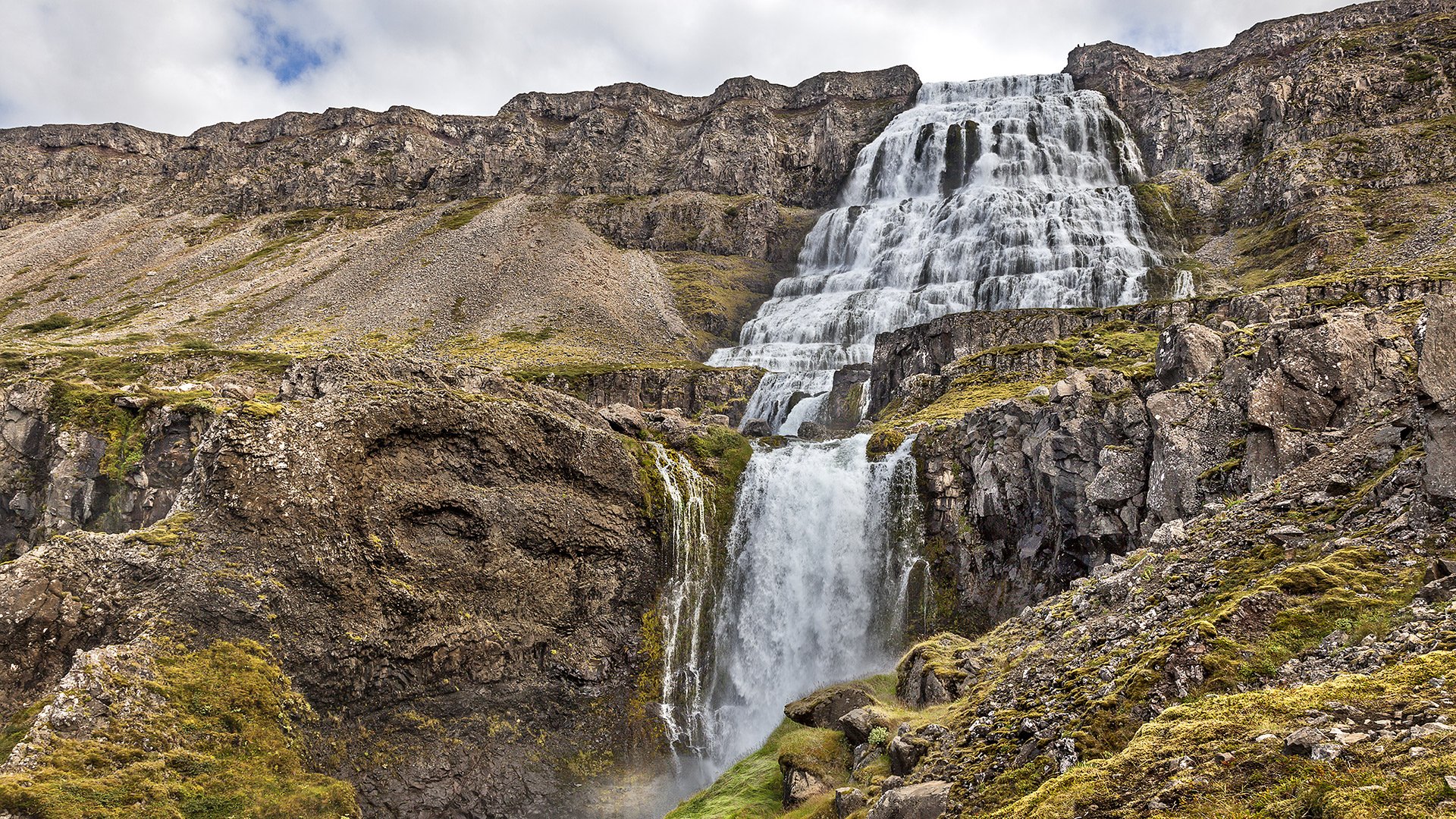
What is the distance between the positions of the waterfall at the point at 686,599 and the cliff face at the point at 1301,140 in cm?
5175

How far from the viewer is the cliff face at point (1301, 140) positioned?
68.8 metres

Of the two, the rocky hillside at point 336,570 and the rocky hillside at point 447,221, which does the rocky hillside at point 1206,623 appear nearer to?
the rocky hillside at point 336,570

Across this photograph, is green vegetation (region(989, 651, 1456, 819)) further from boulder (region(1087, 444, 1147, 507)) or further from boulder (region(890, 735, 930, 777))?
boulder (region(1087, 444, 1147, 507))

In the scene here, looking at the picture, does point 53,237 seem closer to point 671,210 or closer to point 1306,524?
point 671,210

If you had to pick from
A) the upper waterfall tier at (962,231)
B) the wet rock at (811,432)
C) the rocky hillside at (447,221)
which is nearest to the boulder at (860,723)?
the wet rock at (811,432)

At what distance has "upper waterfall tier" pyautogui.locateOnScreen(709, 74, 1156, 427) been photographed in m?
71.6

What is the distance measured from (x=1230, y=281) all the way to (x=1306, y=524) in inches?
2750

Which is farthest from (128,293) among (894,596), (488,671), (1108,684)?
(1108,684)

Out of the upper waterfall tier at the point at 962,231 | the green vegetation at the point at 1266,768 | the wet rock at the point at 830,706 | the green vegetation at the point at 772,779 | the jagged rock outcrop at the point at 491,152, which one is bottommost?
the green vegetation at the point at 772,779

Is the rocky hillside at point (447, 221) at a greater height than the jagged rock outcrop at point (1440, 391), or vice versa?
the rocky hillside at point (447, 221)

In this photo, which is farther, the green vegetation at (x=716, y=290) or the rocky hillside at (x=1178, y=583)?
the green vegetation at (x=716, y=290)

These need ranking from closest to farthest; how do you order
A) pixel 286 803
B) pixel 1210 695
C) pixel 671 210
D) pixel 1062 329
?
pixel 1210 695 < pixel 286 803 < pixel 1062 329 < pixel 671 210

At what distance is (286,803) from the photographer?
67.4 ft

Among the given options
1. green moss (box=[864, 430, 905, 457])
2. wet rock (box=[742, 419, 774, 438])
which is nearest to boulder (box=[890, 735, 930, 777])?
green moss (box=[864, 430, 905, 457])
